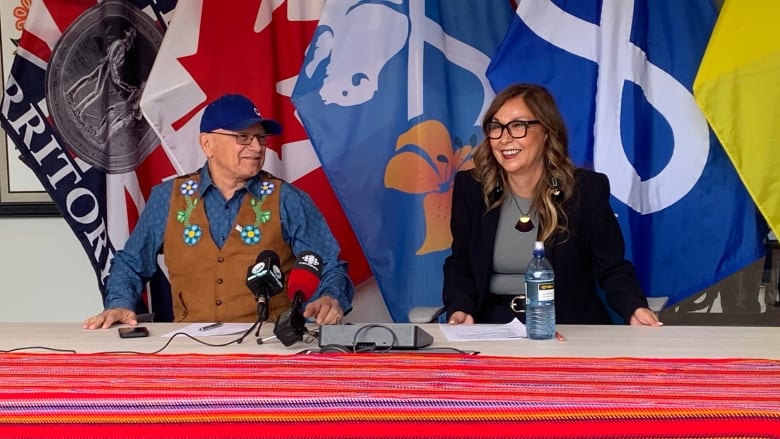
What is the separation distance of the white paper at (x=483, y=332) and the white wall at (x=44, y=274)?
2.23m

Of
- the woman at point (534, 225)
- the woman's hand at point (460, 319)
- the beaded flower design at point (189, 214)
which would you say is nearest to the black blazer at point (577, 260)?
the woman at point (534, 225)

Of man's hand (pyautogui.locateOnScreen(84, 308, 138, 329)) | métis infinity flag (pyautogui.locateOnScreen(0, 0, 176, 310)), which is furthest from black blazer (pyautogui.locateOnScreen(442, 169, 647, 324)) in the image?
métis infinity flag (pyautogui.locateOnScreen(0, 0, 176, 310))

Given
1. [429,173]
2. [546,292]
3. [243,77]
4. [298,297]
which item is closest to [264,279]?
[298,297]

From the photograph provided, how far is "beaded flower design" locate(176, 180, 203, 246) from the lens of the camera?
293cm

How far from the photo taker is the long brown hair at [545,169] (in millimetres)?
2799

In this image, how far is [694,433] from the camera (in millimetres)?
1376

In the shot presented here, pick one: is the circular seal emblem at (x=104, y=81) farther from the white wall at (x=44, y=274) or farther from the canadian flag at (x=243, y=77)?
the white wall at (x=44, y=274)

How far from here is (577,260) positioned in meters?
2.81

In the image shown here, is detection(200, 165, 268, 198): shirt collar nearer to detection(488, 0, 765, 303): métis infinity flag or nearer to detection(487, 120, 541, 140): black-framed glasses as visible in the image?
detection(487, 120, 541, 140): black-framed glasses

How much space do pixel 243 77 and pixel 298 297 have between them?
1.57m

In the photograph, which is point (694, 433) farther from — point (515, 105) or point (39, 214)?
point (39, 214)

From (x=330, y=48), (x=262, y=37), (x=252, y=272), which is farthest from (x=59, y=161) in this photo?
(x=252, y=272)

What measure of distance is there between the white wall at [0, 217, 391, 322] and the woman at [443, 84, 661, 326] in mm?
1941

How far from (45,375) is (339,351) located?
0.64m
